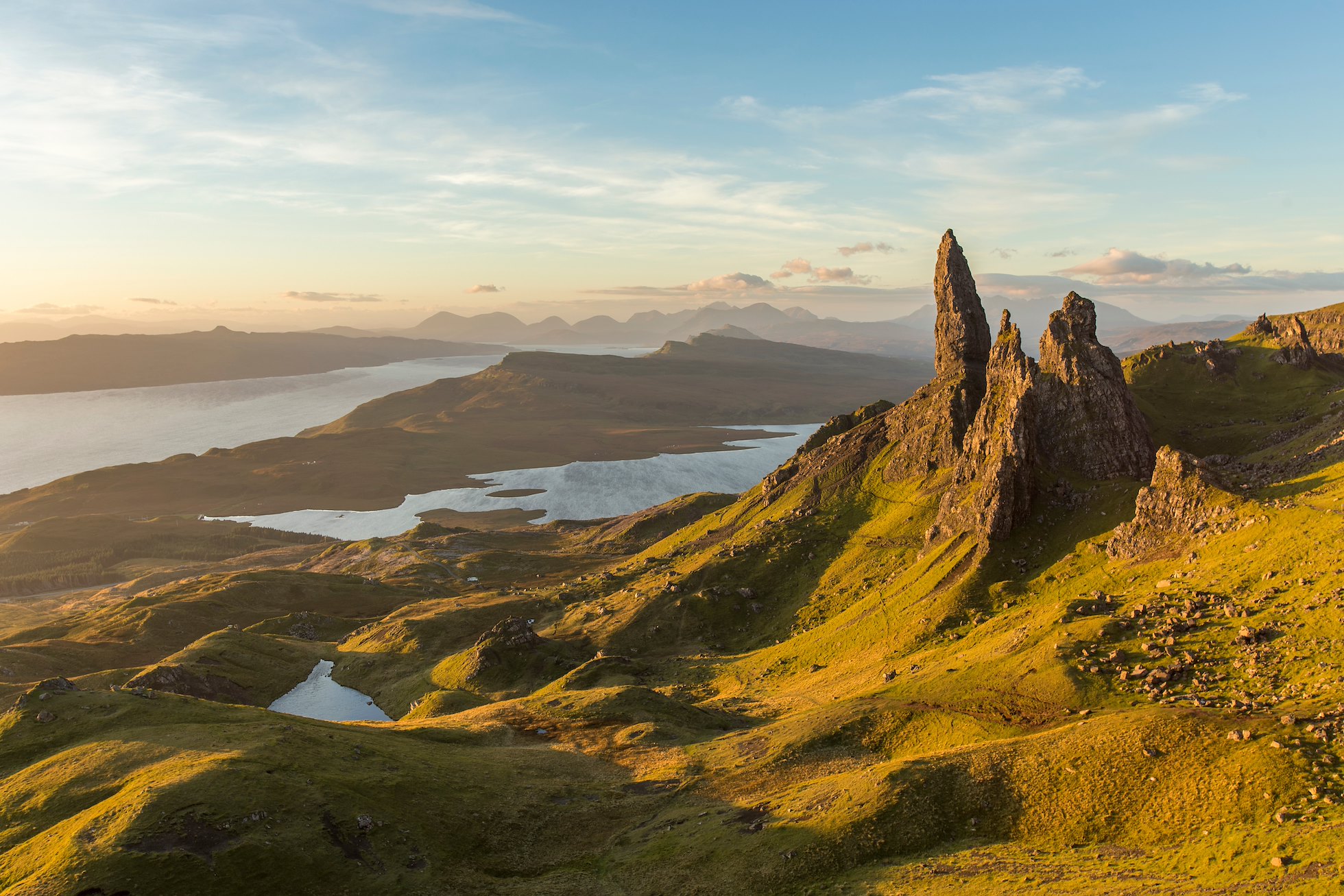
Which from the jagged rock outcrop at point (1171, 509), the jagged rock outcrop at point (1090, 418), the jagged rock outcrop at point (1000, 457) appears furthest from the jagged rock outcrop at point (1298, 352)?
the jagged rock outcrop at point (1171, 509)

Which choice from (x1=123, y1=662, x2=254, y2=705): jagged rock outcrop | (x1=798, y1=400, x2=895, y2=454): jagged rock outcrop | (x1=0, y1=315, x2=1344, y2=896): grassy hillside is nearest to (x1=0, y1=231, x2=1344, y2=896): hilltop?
(x1=0, y1=315, x2=1344, y2=896): grassy hillside

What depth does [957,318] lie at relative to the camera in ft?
465

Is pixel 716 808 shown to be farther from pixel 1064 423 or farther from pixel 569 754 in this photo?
pixel 1064 423

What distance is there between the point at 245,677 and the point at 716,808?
9420cm

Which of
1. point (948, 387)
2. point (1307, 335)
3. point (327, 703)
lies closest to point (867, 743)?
point (948, 387)

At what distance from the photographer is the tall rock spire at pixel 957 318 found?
140875 millimetres

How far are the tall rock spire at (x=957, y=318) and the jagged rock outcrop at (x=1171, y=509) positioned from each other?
60.9 meters

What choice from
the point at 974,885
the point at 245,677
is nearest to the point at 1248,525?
the point at 974,885

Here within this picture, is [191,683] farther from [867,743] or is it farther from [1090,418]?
[1090,418]

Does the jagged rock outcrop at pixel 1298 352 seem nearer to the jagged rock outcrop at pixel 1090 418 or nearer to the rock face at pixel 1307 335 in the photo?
the rock face at pixel 1307 335

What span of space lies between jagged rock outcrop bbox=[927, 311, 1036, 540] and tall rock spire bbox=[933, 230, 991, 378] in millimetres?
17040

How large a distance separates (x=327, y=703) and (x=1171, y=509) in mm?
115592

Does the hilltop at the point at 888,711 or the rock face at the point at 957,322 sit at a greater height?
the rock face at the point at 957,322

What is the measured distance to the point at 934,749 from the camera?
211 feet
